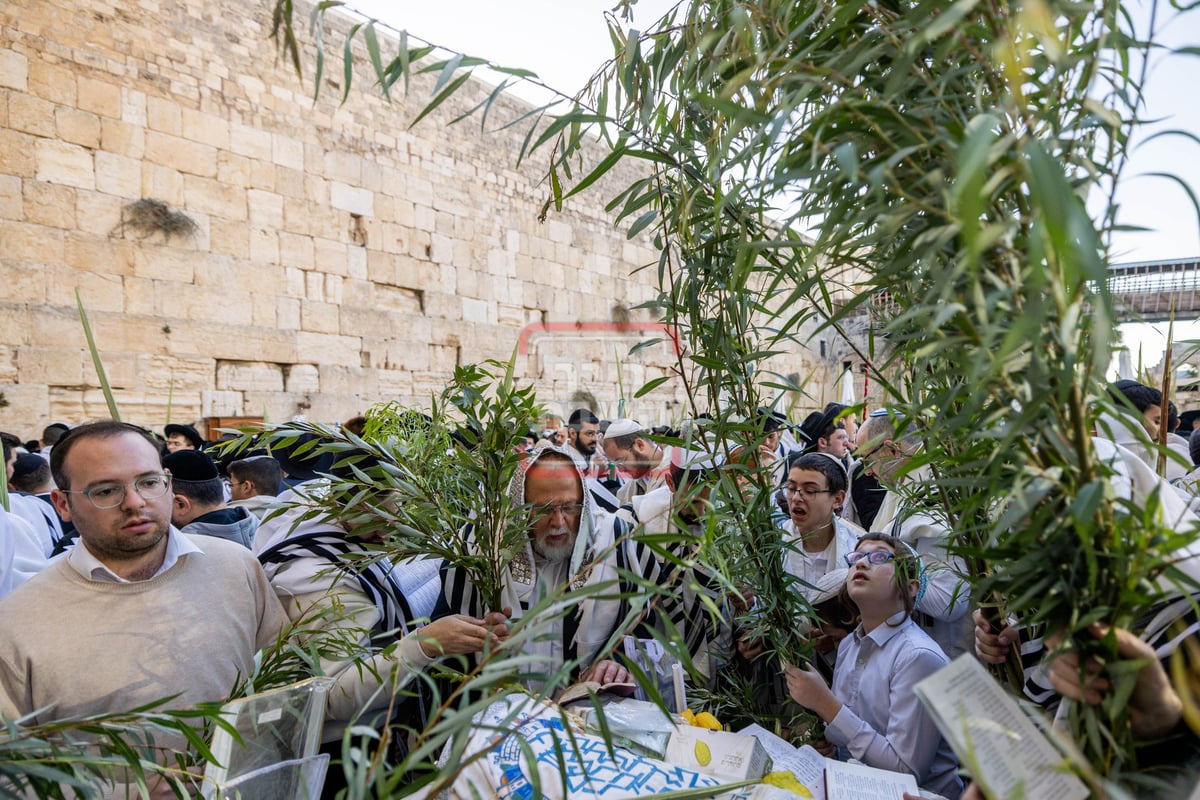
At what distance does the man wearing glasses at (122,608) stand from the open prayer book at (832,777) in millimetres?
1583

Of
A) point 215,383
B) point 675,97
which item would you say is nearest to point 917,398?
point 675,97

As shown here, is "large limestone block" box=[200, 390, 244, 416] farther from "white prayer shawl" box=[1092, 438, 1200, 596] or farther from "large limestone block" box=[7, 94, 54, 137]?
"white prayer shawl" box=[1092, 438, 1200, 596]

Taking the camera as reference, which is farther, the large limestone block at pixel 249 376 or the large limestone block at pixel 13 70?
the large limestone block at pixel 249 376

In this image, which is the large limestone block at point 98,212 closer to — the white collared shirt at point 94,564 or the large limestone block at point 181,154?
the large limestone block at point 181,154

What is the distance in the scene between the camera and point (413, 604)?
3.12 metres

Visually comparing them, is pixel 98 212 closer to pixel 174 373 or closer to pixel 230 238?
pixel 230 238

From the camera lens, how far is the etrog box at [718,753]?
189 centimetres

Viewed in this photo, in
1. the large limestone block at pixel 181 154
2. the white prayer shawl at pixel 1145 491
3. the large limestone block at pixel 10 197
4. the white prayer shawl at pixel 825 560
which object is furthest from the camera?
the large limestone block at pixel 181 154

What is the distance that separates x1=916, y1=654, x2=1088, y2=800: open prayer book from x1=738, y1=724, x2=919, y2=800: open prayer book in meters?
0.79

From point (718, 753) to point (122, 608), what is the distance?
185 cm
